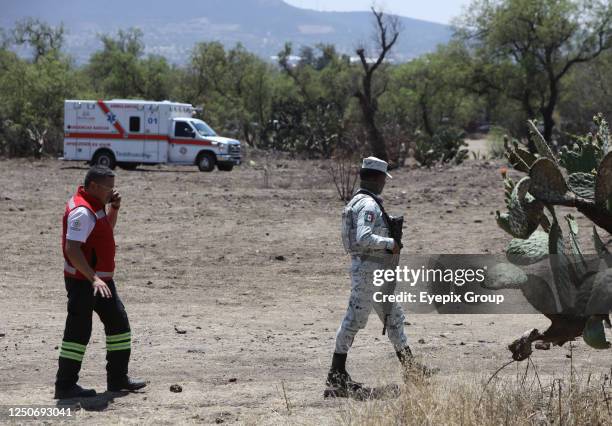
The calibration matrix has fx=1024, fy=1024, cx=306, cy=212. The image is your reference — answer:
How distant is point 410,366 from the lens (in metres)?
6.77

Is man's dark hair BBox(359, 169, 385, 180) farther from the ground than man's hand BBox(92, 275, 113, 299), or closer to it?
farther from the ground

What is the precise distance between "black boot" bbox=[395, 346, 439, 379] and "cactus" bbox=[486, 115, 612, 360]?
2.05 feet

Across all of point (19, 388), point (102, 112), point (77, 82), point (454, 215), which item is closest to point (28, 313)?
point (19, 388)

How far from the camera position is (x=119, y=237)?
1591 centimetres

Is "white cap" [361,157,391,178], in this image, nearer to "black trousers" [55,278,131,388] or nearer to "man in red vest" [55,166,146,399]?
"man in red vest" [55,166,146,399]

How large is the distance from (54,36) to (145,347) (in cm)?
5840

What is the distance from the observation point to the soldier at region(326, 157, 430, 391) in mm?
6773

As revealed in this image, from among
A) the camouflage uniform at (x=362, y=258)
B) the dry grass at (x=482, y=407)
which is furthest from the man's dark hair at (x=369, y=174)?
the dry grass at (x=482, y=407)

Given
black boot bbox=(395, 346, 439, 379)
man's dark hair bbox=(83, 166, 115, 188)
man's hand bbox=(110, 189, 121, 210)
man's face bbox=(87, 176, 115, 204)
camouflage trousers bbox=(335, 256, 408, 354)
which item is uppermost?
man's dark hair bbox=(83, 166, 115, 188)

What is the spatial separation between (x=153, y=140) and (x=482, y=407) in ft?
95.9

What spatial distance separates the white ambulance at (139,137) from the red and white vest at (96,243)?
87.1ft

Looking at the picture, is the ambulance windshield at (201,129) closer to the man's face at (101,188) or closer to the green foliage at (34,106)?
the green foliage at (34,106)

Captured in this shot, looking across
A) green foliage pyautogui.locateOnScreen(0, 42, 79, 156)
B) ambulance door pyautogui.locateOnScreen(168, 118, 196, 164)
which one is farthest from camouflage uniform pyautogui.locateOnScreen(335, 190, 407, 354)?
green foliage pyautogui.locateOnScreen(0, 42, 79, 156)

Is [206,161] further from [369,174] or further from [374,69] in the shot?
[369,174]
